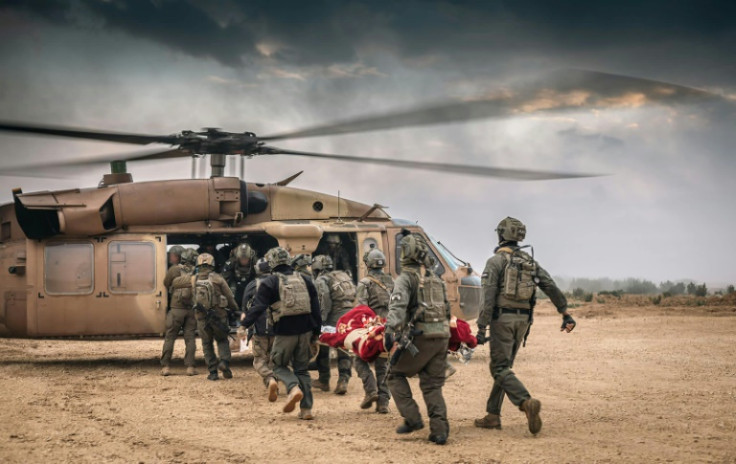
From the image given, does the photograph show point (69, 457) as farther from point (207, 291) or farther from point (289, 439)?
point (207, 291)

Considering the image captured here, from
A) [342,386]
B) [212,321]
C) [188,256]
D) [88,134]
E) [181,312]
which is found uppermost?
[88,134]

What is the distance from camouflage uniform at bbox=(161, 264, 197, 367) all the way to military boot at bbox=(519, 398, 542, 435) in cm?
609

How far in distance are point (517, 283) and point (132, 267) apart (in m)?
6.92

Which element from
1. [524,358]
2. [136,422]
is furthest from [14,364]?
[524,358]

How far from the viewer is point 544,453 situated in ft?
19.5

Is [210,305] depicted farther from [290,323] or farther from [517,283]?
[517,283]

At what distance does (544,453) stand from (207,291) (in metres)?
5.93

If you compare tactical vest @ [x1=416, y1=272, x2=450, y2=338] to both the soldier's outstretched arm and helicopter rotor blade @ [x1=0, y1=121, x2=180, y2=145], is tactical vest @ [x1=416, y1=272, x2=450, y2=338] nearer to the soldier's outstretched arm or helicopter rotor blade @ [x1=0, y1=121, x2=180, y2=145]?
the soldier's outstretched arm

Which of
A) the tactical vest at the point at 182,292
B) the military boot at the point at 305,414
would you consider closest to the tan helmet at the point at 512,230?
the military boot at the point at 305,414

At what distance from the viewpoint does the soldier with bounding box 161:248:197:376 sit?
36.4 ft

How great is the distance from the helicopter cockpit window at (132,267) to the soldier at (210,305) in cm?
140

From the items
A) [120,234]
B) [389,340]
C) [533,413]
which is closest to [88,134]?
[120,234]

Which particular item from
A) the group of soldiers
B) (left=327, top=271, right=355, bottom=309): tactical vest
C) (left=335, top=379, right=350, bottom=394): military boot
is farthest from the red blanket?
(left=327, top=271, right=355, bottom=309): tactical vest

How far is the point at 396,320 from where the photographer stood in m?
6.34
